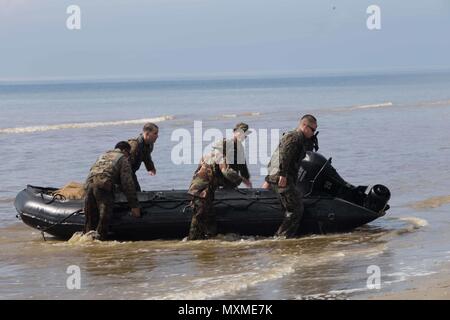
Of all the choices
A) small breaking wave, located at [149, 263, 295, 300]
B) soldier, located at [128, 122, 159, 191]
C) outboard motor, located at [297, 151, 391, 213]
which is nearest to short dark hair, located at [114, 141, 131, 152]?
soldier, located at [128, 122, 159, 191]

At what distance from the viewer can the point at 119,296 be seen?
845 centimetres

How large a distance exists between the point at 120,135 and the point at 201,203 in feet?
67.4

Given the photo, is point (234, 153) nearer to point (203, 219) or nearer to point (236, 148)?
point (236, 148)

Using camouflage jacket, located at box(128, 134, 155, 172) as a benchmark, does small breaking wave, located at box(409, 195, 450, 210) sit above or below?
below

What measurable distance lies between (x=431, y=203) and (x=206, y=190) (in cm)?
438

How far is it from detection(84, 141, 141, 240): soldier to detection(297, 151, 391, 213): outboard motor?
2.15 m

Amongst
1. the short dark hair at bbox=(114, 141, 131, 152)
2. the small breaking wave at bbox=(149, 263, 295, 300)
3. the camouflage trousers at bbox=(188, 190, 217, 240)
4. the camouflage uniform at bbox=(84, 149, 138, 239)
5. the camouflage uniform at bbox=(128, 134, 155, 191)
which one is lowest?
the small breaking wave at bbox=(149, 263, 295, 300)

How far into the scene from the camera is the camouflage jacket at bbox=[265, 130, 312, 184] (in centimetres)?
1101

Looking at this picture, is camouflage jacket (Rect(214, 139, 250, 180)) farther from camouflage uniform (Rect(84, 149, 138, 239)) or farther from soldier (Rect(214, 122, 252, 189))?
camouflage uniform (Rect(84, 149, 138, 239))

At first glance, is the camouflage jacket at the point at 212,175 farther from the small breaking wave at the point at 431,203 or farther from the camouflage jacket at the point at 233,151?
the small breaking wave at the point at 431,203

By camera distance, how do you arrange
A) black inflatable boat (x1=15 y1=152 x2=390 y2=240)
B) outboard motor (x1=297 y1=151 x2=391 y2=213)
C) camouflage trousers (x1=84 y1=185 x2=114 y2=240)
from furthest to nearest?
outboard motor (x1=297 y1=151 x2=391 y2=213)
black inflatable boat (x1=15 y1=152 x2=390 y2=240)
camouflage trousers (x1=84 y1=185 x2=114 y2=240)

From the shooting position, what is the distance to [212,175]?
11219 millimetres

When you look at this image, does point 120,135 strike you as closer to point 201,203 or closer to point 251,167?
point 251,167

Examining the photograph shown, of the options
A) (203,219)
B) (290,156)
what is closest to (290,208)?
(290,156)
